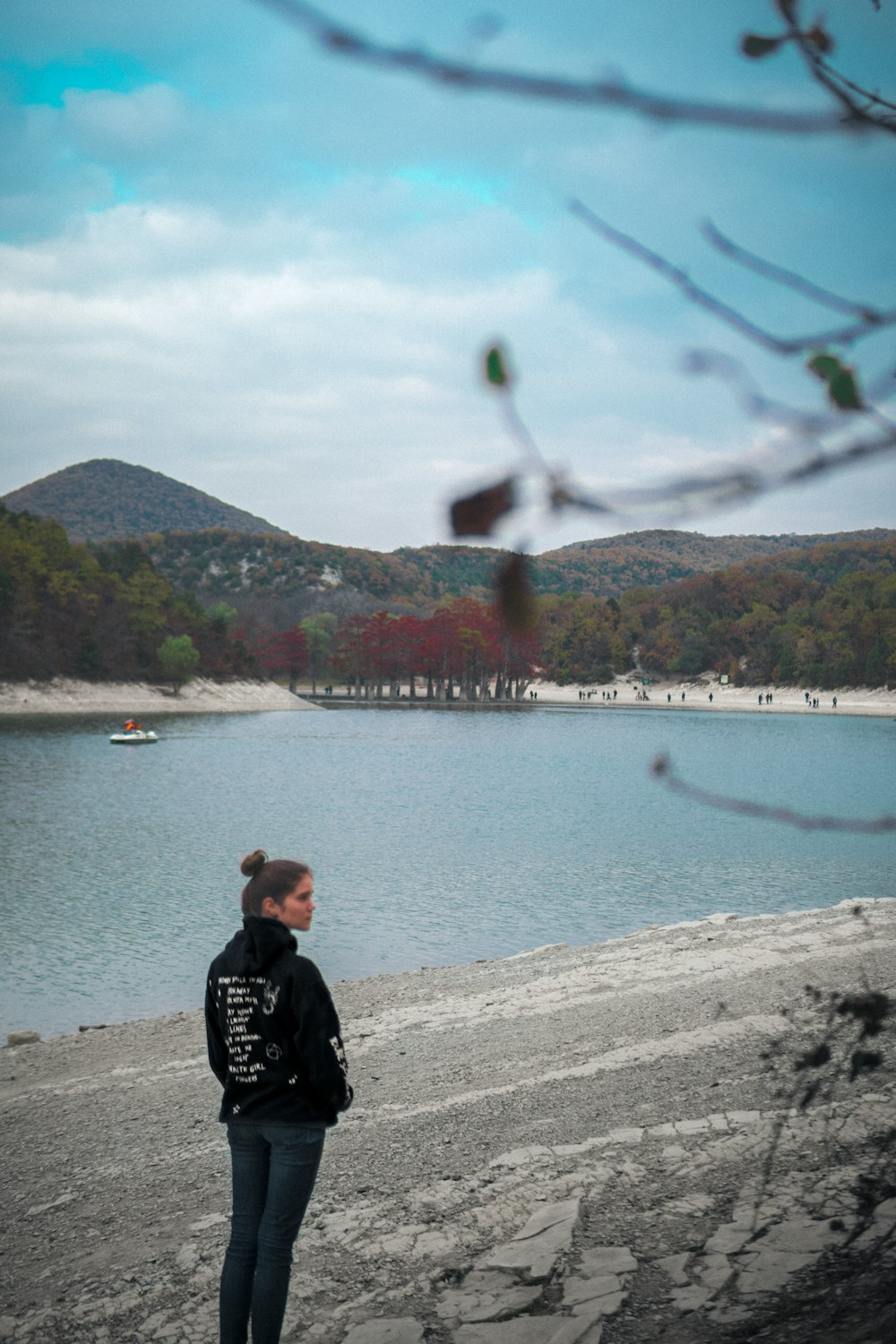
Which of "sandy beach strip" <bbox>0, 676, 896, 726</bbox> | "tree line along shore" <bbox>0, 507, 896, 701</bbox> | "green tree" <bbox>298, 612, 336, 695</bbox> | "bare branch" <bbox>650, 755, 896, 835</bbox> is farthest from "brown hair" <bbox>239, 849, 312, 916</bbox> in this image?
"green tree" <bbox>298, 612, 336, 695</bbox>

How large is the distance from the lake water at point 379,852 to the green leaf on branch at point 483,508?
10461mm

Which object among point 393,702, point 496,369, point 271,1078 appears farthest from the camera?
point 393,702

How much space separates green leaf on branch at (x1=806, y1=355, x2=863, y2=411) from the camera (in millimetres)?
1439

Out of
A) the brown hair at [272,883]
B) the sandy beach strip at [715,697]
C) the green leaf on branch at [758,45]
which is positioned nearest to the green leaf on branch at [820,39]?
the green leaf on branch at [758,45]

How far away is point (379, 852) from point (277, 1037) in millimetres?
18779

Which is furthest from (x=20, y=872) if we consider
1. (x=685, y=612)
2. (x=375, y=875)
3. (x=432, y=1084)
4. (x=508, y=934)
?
(x=685, y=612)

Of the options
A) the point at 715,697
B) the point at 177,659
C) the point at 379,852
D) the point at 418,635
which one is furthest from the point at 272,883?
the point at 715,697

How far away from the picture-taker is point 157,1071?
26.2ft

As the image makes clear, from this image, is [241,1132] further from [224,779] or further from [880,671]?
[880,671]

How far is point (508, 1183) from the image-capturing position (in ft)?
16.6

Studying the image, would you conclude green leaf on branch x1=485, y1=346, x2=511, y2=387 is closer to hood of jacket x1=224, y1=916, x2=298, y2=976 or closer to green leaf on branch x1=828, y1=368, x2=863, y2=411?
green leaf on branch x1=828, y1=368, x2=863, y2=411

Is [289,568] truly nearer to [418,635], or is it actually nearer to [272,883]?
[418,635]

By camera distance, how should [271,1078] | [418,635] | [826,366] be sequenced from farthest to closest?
[418,635], [271,1078], [826,366]

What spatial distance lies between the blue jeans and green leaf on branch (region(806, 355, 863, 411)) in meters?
2.71
